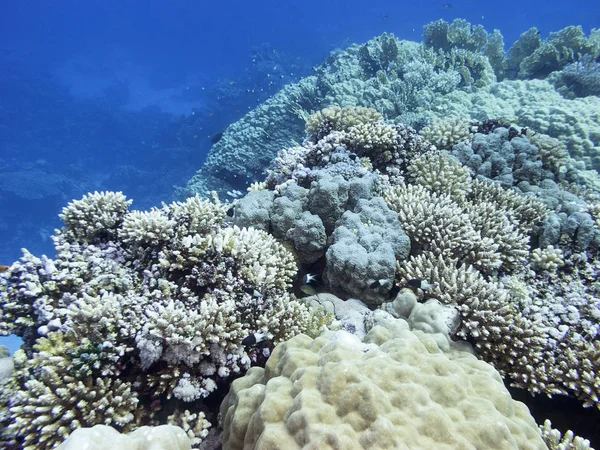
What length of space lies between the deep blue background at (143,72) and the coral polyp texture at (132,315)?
2077 cm

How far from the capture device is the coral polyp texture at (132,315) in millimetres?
3037

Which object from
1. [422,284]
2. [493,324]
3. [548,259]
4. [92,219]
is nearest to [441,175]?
[548,259]

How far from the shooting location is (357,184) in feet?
18.5

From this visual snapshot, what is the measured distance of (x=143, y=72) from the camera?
270 feet

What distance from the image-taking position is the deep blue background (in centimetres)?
3425

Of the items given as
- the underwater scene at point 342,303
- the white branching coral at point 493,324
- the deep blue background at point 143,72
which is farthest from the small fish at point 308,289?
the deep blue background at point 143,72

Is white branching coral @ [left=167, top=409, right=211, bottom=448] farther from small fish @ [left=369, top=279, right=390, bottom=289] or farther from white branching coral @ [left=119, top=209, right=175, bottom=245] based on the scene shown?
Result: small fish @ [left=369, top=279, right=390, bottom=289]

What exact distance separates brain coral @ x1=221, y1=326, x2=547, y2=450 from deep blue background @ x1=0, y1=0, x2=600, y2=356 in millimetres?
23870

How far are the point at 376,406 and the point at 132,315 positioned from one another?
2728 millimetres

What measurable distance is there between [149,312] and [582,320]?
5.30 meters

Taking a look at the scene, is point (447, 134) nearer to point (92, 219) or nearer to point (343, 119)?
point (343, 119)

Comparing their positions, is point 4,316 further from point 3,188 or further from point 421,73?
point 3,188

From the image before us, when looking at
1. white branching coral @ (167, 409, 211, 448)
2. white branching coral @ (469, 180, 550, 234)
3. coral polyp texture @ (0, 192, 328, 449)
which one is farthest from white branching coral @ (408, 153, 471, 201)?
white branching coral @ (167, 409, 211, 448)

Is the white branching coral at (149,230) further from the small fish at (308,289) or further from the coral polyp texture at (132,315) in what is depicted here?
the small fish at (308,289)
